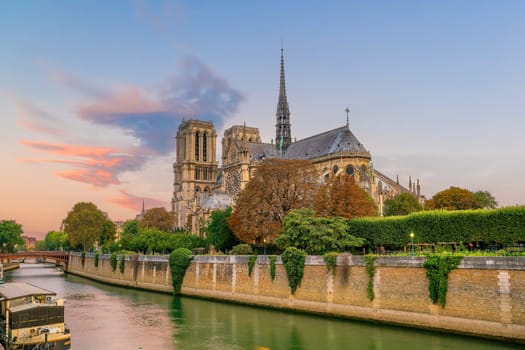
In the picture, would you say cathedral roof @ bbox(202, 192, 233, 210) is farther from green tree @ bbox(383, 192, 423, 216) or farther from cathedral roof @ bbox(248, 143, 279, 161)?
green tree @ bbox(383, 192, 423, 216)

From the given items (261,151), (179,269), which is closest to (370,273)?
(179,269)

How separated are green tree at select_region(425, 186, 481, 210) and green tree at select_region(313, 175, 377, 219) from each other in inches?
644

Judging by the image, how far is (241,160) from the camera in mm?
86688

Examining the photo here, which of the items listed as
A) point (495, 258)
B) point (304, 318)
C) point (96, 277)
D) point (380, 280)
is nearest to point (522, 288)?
point (495, 258)

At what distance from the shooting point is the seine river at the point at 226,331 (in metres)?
22.2

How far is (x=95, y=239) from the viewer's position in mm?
84500

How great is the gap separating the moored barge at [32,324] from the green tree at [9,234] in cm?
9560

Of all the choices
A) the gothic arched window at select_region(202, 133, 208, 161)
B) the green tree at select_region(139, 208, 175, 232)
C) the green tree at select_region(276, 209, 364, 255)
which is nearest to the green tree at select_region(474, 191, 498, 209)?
the green tree at select_region(276, 209, 364, 255)

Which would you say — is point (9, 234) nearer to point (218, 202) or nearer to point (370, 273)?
point (218, 202)

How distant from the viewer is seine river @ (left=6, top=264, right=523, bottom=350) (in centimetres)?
2220

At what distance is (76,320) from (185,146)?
86323mm

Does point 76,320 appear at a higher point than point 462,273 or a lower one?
lower

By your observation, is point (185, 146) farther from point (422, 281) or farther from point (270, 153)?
point (422, 281)

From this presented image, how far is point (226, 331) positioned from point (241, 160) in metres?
61.6
